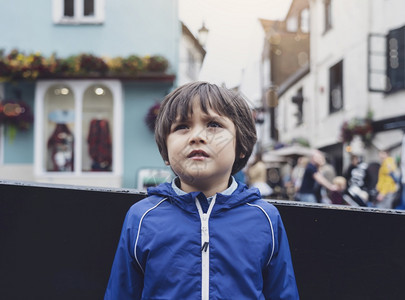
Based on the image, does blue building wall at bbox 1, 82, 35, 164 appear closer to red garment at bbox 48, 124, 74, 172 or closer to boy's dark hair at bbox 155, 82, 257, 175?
red garment at bbox 48, 124, 74, 172

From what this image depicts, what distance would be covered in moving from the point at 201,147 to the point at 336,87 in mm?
12672

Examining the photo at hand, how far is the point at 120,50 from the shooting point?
7.96m

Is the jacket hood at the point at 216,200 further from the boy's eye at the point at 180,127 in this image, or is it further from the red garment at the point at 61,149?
the red garment at the point at 61,149

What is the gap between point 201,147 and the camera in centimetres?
108

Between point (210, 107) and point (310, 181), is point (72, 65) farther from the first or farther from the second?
point (210, 107)

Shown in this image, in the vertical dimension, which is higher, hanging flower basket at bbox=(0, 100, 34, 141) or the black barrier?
hanging flower basket at bbox=(0, 100, 34, 141)

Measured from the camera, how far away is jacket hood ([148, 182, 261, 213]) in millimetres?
1171

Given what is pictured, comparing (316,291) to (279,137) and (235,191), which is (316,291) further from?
(279,137)

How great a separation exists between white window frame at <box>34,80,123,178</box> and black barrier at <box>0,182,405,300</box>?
652cm

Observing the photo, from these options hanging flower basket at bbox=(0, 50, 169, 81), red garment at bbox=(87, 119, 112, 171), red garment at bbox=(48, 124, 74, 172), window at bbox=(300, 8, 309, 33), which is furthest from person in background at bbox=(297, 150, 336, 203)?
red garment at bbox=(48, 124, 74, 172)

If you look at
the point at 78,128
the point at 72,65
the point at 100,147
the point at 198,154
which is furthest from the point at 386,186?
the point at 198,154

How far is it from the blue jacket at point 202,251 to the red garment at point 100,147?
22.8ft

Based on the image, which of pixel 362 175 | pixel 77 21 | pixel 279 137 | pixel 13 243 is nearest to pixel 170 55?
pixel 77 21

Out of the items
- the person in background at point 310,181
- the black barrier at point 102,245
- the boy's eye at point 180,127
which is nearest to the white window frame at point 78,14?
the person in background at point 310,181
